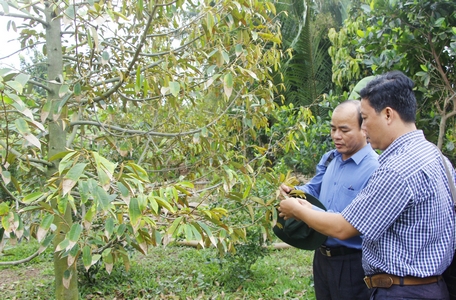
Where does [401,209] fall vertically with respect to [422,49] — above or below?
below

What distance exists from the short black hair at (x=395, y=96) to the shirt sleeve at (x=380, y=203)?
280mm

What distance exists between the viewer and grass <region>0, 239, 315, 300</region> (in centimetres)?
443

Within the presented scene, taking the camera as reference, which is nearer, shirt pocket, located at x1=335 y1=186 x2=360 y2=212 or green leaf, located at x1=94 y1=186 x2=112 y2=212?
green leaf, located at x1=94 y1=186 x2=112 y2=212

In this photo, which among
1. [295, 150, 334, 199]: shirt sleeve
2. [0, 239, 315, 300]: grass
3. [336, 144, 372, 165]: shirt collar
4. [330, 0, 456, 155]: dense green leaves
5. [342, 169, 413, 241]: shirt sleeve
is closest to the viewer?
[342, 169, 413, 241]: shirt sleeve

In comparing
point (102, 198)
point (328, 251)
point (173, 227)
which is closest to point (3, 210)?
point (102, 198)

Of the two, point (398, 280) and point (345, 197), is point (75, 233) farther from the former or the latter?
point (345, 197)

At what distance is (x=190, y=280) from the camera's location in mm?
4820

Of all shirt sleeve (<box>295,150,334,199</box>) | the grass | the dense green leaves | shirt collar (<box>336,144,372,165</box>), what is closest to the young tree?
shirt sleeve (<box>295,150,334,199</box>)

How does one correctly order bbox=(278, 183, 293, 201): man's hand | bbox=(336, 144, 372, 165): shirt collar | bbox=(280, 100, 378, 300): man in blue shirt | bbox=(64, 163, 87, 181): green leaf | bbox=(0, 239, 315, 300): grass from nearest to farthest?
1. bbox=(64, 163, 87, 181): green leaf
2. bbox=(278, 183, 293, 201): man's hand
3. bbox=(280, 100, 378, 300): man in blue shirt
4. bbox=(336, 144, 372, 165): shirt collar
5. bbox=(0, 239, 315, 300): grass

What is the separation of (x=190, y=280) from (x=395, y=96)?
3.65m

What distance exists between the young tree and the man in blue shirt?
1.65 feet

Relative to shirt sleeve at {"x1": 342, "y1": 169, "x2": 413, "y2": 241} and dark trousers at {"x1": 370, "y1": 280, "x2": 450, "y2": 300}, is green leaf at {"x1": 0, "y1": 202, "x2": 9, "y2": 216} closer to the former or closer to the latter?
shirt sleeve at {"x1": 342, "y1": 169, "x2": 413, "y2": 241}

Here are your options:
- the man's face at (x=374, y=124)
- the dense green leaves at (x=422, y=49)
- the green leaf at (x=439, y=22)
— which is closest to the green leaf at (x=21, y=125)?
the man's face at (x=374, y=124)

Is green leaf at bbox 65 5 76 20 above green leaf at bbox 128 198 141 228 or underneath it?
above
